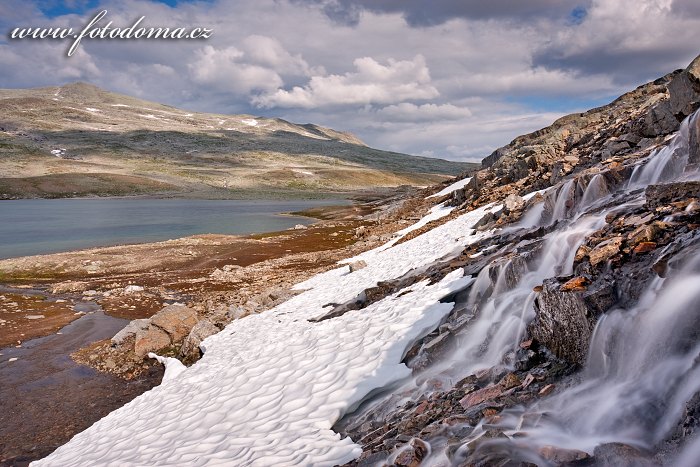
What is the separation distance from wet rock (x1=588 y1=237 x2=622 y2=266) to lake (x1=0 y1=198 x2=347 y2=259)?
176 ft

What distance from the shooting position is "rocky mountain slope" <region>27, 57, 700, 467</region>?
530 cm

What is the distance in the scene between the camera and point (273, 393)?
9.81 meters

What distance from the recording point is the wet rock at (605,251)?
7344 millimetres

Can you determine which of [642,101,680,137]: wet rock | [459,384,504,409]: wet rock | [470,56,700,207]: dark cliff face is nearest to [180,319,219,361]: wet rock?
[459,384,504,409]: wet rock

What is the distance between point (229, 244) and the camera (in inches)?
1892

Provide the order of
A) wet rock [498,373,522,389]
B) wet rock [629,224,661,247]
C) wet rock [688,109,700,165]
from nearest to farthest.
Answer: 1. wet rock [498,373,522,389]
2. wet rock [629,224,661,247]
3. wet rock [688,109,700,165]

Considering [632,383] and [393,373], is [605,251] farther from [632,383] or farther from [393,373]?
[393,373]

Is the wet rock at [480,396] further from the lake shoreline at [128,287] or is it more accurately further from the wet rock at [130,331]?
the wet rock at [130,331]

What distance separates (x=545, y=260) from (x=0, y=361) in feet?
69.1

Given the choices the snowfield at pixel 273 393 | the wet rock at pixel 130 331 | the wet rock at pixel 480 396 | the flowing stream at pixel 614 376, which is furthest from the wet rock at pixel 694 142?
the wet rock at pixel 130 331

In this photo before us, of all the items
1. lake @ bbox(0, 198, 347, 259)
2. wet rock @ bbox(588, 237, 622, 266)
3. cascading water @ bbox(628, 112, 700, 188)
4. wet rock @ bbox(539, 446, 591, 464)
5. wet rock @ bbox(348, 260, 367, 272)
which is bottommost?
wet rock @ bbox(539, 446, 591, 464)

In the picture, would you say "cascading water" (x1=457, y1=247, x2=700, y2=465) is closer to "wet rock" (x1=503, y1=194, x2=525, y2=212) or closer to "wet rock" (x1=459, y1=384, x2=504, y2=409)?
"wet rock" (x1=459, y1=384, x2=504, y2=409)

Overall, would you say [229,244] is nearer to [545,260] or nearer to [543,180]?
[543,180]

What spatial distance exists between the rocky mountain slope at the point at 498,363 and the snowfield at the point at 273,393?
5cm
